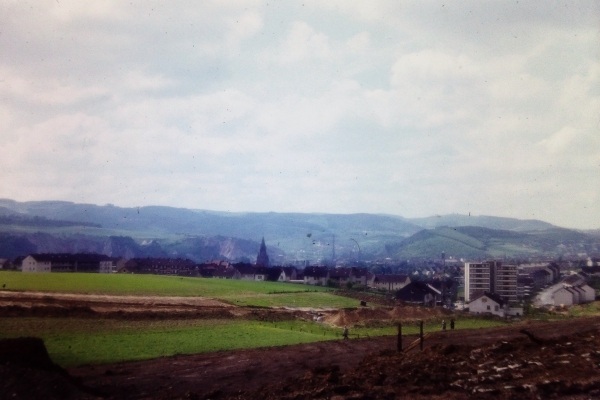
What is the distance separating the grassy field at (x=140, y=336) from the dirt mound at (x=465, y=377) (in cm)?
848

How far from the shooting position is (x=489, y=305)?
4862 centimetres

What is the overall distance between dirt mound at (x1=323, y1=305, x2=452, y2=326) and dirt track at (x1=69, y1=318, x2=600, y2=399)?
14.0 meters

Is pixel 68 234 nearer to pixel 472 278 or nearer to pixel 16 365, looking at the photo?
pixel 472 278

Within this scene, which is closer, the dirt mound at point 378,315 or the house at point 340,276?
the dirt mound at point 378,315

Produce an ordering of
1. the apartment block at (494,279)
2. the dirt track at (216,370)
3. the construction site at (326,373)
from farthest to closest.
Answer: the apartment block at (494,279) → the dirt track at (216,370) → the construction site at (326,373)

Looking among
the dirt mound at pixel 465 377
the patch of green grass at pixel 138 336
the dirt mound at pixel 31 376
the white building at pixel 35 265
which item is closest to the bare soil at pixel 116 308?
the patch of green grass at pixel 138 336

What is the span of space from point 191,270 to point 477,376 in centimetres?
8846

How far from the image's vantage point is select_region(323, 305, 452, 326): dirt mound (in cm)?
3906

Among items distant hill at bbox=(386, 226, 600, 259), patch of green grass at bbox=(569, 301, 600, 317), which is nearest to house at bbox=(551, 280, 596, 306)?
patch of green grass at bbox=(569, 301, 600, 317)

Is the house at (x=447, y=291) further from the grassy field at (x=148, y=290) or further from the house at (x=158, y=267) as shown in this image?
the house at (x=158, y=267)

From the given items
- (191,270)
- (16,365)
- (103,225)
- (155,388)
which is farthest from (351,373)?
(103,225)

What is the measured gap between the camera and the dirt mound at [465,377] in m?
13.3

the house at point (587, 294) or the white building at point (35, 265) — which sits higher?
the white building at point (35, 265)

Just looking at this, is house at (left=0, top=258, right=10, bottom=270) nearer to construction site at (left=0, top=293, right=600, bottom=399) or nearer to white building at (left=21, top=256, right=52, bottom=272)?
white building at (left=21, top=256, right=52, bottom=272)
